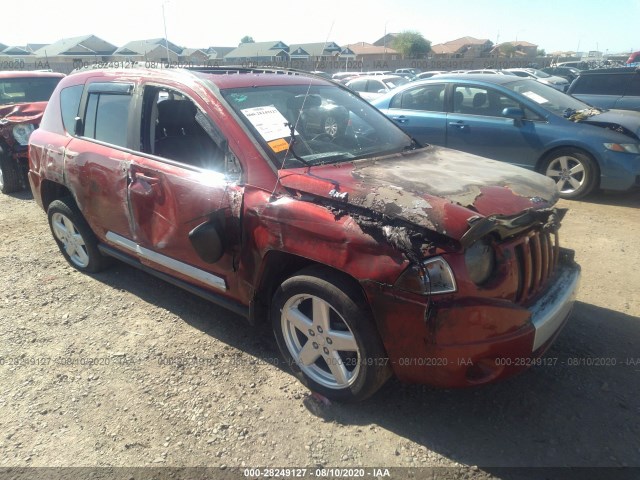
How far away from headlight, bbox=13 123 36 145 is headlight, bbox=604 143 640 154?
8090 millimetres

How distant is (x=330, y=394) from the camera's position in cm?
264

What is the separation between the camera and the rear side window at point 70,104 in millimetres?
4016

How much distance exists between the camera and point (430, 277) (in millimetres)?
2109

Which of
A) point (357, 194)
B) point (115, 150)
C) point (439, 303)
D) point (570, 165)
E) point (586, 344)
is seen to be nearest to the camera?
point (439, 303)

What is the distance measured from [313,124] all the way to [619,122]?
5003 millimetres

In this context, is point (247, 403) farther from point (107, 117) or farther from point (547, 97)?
point (547, 97)

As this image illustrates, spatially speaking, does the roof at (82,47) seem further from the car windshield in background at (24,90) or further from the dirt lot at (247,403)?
the dirt lot at (247,403)

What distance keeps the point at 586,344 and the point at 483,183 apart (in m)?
1.45

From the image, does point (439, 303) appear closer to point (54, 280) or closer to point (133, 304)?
point (133, 304)

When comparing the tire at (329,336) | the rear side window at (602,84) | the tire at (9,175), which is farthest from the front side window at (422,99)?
the tire at (9,175)

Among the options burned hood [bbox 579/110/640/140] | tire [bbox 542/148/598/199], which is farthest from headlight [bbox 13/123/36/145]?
burned hood [bbox 579/110/640/140]

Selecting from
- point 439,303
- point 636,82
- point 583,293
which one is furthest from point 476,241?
point 636,82

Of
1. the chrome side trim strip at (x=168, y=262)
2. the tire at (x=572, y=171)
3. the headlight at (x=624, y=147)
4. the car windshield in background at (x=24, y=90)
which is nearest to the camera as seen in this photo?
the chrome side trim strip at (x=168, y=262)

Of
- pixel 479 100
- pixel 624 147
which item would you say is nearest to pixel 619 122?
pixel 624 147
